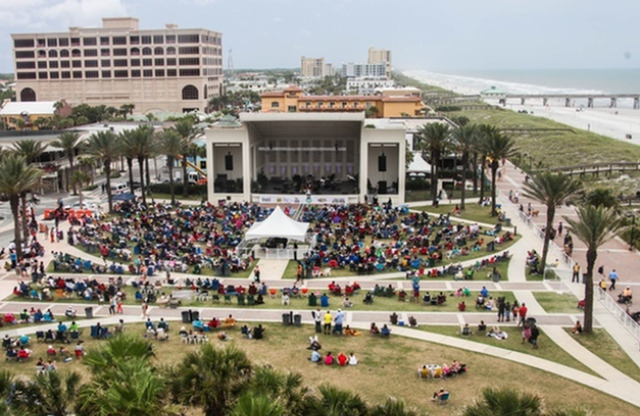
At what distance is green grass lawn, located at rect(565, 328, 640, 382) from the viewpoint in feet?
72.7

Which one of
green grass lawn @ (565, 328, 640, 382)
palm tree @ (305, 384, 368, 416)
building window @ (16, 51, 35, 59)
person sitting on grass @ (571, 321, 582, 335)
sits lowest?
green grass lawn @ (565, 328, 640, 382)

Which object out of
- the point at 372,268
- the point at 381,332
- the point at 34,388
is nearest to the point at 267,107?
the point at 372,268

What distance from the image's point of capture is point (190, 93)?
141m

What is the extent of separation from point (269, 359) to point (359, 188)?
33.0m

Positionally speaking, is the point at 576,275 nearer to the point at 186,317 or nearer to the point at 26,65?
the point at 186,317

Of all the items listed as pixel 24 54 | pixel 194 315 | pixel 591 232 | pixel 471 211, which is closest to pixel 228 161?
pixel 471 211

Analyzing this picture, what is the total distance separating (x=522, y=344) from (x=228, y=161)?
1551 inches

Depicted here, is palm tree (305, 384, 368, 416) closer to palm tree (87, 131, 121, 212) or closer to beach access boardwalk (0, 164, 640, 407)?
beach access boardwalk (0, 164, 640, 407)

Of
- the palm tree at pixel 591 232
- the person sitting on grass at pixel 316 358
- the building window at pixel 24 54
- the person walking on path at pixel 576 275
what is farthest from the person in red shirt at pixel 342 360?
the building window at pixel 24 54

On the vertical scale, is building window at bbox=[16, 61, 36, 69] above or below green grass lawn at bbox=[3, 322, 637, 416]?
above

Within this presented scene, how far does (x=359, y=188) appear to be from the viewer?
179 ft

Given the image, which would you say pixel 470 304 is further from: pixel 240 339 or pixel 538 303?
pixel 240 339

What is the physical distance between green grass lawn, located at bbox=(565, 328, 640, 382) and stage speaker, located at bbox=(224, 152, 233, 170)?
3882 cm

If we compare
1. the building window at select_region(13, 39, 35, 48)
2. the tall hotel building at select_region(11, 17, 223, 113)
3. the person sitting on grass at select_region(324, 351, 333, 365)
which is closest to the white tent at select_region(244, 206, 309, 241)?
the person sitting on grass at select_region(324, 351, 333, 365)
